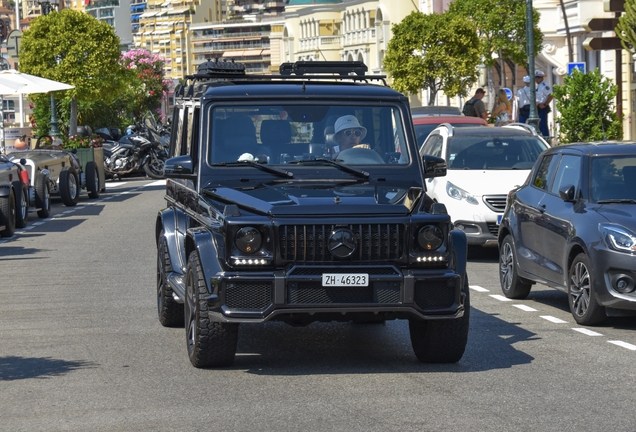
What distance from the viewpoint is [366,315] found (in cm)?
950

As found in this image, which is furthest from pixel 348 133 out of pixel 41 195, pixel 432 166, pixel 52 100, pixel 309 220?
pixel 52 100

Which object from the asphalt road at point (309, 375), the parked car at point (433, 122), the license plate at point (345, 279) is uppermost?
the parked car at point (433, 122)

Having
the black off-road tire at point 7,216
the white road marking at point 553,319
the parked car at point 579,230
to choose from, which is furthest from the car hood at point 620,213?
the black off-road tire at point 7,216

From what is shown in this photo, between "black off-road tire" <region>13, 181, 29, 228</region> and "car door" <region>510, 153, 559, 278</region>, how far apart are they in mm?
11792

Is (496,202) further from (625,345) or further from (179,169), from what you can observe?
(179,169)

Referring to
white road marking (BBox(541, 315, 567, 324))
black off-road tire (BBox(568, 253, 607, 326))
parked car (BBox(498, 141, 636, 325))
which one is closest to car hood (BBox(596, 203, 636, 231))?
parked car (BBox(498, 141, 636, 325))

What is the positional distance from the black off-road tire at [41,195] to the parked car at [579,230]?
1416 cm

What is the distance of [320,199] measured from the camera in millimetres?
9586

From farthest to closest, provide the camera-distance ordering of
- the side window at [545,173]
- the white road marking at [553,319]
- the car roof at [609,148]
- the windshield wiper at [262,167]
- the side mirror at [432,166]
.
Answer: the side window at [545,173] < the car roof at [609,148] < the white road marking at [553,319] < the side mirror at [432,166] < the windshield wiper at [262,167]

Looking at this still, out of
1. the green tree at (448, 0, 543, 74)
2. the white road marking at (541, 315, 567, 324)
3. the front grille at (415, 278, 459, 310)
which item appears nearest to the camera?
the front grille at (415, 278, 459, 310)

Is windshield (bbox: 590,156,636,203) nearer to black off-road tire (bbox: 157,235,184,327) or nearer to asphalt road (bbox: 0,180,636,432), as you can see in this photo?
asphalt road (bbox: 0,180,636,432)

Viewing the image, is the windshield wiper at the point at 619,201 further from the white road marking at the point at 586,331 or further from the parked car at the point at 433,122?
the parked car at the point at 433,122

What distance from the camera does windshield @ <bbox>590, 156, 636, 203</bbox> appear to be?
12.7 metres

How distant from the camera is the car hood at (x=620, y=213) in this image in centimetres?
1195
